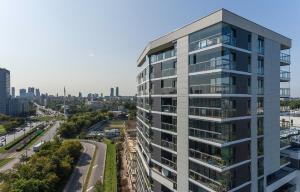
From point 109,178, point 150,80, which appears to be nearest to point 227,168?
point 150,80

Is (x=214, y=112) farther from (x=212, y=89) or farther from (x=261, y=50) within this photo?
(x=261, y=50)

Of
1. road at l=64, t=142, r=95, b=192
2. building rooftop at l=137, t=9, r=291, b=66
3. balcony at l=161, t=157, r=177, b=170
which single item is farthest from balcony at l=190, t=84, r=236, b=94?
road at l=64, t=142, r=95, b=192

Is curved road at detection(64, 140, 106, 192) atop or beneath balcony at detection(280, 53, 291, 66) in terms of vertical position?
beneath

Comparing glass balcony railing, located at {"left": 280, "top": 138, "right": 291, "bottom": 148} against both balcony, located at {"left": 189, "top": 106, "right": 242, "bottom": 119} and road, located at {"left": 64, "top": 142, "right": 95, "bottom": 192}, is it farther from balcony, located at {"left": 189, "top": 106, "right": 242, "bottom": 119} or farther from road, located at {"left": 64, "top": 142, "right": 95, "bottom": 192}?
road, located at {"left": 64, "top": 142, "right": 95, "bottom": 192}

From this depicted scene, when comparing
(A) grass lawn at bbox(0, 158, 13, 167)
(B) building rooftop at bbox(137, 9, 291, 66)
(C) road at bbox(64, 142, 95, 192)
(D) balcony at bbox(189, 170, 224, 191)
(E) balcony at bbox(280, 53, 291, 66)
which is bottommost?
(A) grass lawn at bbox(0, 158, 13, 167)

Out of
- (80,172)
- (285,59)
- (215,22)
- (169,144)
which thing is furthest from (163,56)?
(80,172)

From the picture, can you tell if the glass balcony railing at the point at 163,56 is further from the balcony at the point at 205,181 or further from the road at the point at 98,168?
the road at the point at 98,168
